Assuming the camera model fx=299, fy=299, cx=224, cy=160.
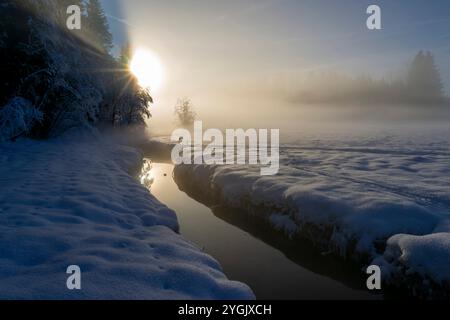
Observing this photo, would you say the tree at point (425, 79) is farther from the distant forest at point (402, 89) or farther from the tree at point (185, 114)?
the tree at point (185, 114)

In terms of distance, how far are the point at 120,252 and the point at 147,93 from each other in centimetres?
3851

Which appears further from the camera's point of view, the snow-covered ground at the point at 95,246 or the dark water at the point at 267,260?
the dark water at the point at 267,260

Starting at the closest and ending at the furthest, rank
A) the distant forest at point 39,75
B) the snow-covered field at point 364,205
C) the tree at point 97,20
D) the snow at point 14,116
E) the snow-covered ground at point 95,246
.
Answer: the snow-covered ground at point 95,246, the snow-covered field at point 364,205, the snow at point 14,116, the distant forest at point 39,75, the tree at point 97,20

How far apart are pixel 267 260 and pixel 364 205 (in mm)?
3220

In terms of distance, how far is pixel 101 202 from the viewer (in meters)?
8.23

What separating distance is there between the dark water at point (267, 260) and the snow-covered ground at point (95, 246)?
175 centimetres

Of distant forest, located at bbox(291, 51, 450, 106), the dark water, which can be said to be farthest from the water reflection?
distant forest, located at bbox(291, 51, 450, 106)

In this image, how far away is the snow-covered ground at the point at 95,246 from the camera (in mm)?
4305

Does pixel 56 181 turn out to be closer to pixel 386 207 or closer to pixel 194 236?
pixel 194 236

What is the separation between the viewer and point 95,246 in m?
5.54

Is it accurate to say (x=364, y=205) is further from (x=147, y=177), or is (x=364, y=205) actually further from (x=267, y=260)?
(x=147, y=177)

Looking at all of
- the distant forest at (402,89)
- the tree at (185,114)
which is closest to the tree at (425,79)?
the distant forest at (402,89)

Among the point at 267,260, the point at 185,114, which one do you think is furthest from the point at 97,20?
the point at 267,260

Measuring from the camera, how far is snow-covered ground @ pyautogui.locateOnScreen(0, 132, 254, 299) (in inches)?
169
